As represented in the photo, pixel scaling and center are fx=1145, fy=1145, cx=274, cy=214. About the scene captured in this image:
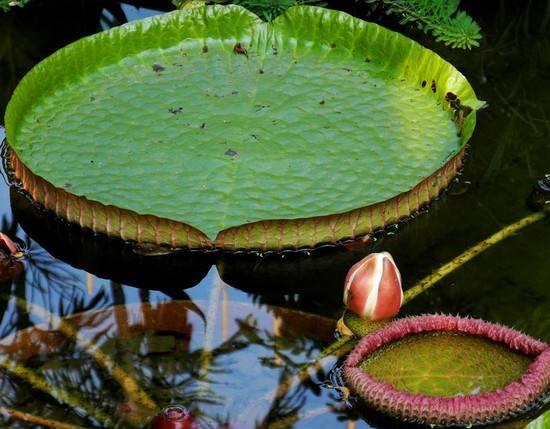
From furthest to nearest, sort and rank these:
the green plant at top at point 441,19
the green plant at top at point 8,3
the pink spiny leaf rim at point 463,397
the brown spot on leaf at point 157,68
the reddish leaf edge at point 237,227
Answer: the green plant at top at point 8,3 < the green plant at top at point 441,19 < the brown spot on leaf at point 157,68 < the reddish leaf edge at point 237,227 < the pink spiny leaf rim at point 463,397

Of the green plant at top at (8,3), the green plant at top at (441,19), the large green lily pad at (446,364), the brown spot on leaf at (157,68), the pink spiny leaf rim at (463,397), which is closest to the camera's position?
the pink spiny leaf rim at (463,397)

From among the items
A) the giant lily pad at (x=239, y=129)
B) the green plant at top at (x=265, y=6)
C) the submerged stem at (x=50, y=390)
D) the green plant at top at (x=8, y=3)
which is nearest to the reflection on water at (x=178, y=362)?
the submerged stem at (x=50, y=390)

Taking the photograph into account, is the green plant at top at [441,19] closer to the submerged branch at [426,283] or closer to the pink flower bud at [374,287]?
the submerged branch at [426,283]

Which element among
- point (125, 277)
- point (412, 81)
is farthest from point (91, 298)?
point (412, 81)

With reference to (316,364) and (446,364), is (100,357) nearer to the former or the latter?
(316,364)

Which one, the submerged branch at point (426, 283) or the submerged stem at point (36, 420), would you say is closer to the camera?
the submerged stem at point (36, 420)

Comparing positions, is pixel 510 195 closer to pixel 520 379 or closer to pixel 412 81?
pixel 412 81

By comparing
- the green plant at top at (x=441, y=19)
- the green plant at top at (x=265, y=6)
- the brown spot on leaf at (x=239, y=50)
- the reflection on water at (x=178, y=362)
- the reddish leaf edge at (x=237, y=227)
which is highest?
the green plant at top at (x=441, y=19)

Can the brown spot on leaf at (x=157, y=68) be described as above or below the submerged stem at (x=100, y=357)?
above
